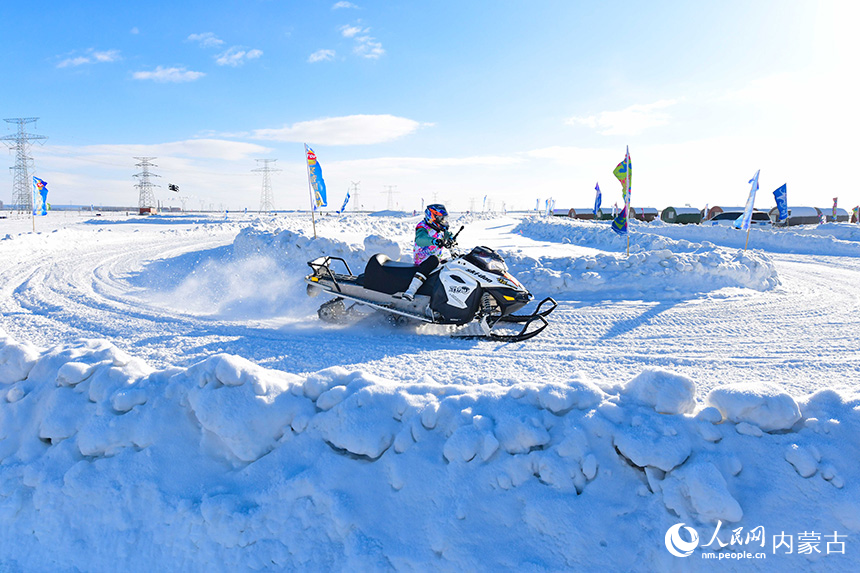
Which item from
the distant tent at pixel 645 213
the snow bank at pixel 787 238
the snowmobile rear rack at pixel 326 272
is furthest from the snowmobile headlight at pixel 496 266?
the distant tent at pixel 645 213

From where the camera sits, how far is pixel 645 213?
5119 centimetres

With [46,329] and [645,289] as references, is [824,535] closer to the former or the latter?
[645,289]

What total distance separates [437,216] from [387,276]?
108cm

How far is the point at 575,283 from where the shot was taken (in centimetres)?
848

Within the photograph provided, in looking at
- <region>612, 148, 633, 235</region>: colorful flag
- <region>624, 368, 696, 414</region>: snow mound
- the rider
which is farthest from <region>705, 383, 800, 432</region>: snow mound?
<region>612, 148, 633, 235</region>: colorful flag

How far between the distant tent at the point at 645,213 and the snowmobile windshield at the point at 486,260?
4510 centimetres

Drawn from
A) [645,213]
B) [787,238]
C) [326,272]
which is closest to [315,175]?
[326,272]

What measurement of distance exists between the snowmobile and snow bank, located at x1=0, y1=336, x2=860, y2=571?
101 inches

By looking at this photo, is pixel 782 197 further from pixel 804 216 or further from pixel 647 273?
pixel 804 216

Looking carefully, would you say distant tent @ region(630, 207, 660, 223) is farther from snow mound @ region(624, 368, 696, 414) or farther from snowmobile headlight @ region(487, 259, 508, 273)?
snow mound @ region(624, 368, 696, 414)

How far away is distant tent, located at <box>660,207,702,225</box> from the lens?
41312mm

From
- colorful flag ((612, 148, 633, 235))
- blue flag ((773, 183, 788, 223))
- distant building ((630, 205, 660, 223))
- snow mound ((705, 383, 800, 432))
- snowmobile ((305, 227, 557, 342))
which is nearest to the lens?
snow mound ((705, 383, 800, 432))

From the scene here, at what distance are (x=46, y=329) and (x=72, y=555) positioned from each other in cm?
481

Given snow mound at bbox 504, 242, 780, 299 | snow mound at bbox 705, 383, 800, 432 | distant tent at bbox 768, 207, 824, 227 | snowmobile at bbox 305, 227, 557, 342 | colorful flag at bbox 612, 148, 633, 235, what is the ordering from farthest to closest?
1. distant tent at bbox 768, 207, 824, 227
2. colorful flag at bbox 612, 148, 633, 235
3. snow mound at bbox 504, 242, 780, 299
4. snowmobile at bbox 305, 227, 557, 342
5. snow mound at bbox 705, 383, 800, 432
